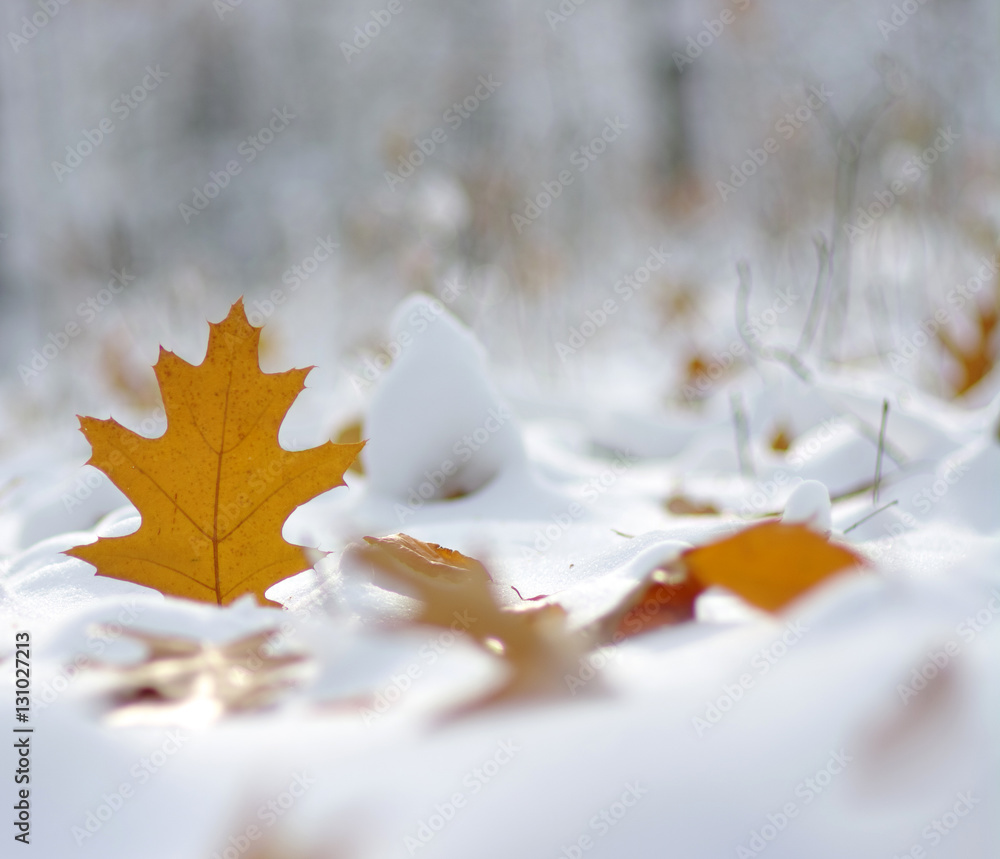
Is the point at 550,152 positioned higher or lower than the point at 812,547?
higher

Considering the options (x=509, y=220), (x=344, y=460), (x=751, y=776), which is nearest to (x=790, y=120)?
(x=509, y=220)

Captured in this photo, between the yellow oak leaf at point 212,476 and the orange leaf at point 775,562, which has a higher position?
the yellow oak leaf at point 212,476

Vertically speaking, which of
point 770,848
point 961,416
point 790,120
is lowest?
point 770,848

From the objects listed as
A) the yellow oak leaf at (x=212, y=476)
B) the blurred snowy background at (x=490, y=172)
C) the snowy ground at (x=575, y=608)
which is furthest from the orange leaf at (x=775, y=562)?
the blurred snowy background at (x=490, y=172)

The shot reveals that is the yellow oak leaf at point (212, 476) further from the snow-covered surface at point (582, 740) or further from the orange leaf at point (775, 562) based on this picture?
the orange leaf at point (775, 562)

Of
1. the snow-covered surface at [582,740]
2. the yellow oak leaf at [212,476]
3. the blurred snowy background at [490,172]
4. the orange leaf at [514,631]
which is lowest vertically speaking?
the snow-covered surface at [582,740]

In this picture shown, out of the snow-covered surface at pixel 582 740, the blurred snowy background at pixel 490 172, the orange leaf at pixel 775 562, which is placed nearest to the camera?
the snow-covered surface at pixel 582 740

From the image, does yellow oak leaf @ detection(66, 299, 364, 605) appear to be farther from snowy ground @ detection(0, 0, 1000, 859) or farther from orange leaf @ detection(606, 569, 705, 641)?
orange leaf @ detection(606, 569, 705, 641)

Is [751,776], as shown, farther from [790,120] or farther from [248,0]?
[248,0]
